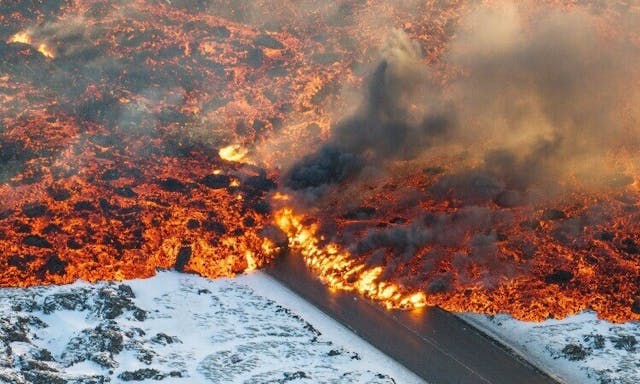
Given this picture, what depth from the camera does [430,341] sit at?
49.2 metres

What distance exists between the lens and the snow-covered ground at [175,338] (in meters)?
43.8

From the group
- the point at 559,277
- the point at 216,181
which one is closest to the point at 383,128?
the point at 216,181

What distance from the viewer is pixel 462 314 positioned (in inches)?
2013

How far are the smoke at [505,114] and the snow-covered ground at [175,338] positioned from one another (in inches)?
610

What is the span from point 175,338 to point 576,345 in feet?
93.6

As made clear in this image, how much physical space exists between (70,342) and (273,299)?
1537cm

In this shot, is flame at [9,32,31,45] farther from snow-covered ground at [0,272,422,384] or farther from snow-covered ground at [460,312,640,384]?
snow-covered ground at [460,312,640,384]

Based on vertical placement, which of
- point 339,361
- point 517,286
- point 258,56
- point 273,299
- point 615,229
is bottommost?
point 339,361

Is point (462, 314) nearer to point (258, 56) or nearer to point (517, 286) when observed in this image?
point (517, 286)

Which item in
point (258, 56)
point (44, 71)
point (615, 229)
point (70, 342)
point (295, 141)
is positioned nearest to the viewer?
point (70, 342)

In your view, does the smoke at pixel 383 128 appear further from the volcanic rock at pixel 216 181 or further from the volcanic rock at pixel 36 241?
the volcanic rock at pixel 36 241

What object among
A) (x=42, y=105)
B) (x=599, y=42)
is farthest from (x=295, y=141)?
(x=599, y=42)

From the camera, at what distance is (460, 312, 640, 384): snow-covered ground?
46.7 meters

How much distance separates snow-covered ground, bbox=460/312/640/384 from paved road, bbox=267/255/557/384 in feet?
3.45
